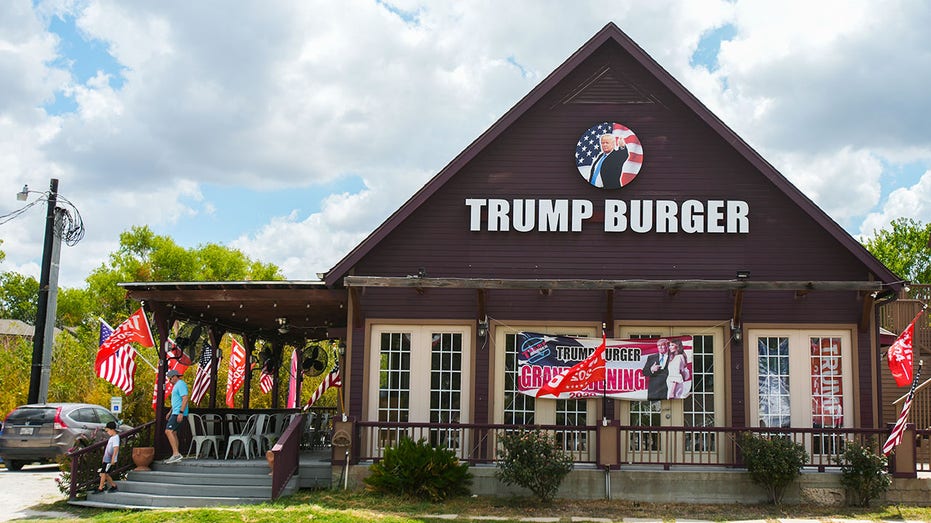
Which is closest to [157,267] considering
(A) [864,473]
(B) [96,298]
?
(B) [96,298]

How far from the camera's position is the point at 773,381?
54.5 feet

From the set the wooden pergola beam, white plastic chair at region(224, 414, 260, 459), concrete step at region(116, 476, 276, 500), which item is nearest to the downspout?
the wooden pergola beam

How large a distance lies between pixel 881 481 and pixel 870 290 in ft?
10.1

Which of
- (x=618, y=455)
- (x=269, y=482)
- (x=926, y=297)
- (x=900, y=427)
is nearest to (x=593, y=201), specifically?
(x=618, y=455)

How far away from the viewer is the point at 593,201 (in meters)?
17.0

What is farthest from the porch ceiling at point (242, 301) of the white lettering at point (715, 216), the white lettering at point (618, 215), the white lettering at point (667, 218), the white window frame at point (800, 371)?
the white window frame at point (800, 371)

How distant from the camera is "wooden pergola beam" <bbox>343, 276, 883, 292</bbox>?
50.2ft

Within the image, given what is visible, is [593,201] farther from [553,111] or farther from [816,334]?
[816,334]

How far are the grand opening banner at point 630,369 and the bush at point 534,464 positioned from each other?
1.77 meters

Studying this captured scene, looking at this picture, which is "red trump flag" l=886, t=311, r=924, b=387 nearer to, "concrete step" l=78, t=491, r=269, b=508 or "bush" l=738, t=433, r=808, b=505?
"bush" l=738, t=433, r=808, b=505

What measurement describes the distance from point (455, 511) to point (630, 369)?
14.0ft

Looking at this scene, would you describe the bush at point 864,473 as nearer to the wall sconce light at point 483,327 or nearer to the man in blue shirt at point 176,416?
the wall sconce light at point 483,327

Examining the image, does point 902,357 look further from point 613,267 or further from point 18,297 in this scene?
point 18,297

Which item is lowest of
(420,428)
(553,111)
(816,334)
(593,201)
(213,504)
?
(213,504)
